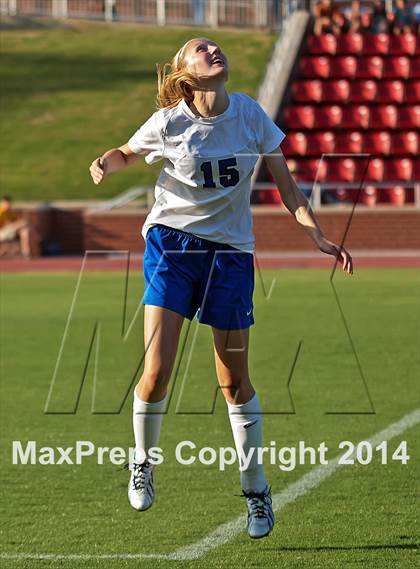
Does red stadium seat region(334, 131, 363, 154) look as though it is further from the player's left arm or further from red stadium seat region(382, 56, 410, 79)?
the player's left arm

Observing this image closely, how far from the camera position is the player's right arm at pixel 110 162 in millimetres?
6262

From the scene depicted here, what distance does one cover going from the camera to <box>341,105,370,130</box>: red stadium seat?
3161cm

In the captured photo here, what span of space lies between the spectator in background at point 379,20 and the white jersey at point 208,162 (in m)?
28.9

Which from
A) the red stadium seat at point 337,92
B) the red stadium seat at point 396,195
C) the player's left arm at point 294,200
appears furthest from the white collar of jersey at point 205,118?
the red stadium seat at point 337,92

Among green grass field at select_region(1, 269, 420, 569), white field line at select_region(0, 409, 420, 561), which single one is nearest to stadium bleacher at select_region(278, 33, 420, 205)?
green grass field at select_region(1, 269, 420, 569)

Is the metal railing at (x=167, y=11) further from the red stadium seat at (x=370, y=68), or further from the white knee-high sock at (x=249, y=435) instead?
the white knee-high sock at (x=249, y=435)

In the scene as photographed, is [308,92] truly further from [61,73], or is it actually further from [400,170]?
[61,73]

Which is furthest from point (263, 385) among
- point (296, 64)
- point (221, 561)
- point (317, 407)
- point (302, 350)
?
point (296, 64)

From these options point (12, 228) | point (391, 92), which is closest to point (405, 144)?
point (391, 92)

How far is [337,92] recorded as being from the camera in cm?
3247

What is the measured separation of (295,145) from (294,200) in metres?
24.6

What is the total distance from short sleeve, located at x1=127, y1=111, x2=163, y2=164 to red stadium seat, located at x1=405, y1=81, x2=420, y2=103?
26.6 m

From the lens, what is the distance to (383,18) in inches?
1374

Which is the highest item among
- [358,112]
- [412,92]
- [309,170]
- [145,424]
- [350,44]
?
[145,424]
